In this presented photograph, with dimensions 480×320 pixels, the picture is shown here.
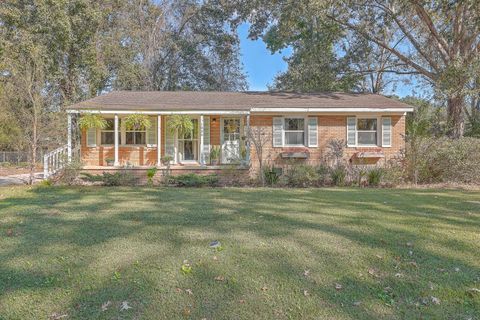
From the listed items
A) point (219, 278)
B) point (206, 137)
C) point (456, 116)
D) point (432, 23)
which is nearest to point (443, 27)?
point (432, 23)

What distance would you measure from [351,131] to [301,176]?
400 centimetres

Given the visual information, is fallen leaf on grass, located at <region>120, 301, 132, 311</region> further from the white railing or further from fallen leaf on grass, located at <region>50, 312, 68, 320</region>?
the white railing

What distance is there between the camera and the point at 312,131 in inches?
552

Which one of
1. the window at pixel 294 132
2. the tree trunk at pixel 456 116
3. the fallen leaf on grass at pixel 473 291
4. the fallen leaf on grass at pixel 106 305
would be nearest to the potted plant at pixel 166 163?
the window at pixel 294 132

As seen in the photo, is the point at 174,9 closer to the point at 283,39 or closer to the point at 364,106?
the point at 283,39

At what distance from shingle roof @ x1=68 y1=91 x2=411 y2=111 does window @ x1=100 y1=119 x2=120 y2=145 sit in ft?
3.32

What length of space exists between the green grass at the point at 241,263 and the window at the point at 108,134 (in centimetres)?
823

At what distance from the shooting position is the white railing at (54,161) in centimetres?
1203

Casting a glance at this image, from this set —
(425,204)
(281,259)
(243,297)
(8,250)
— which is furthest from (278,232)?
(425,204)

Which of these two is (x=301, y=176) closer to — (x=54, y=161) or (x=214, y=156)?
(x=214, y=156)

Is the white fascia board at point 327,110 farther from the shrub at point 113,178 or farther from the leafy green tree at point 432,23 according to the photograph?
the shrub at point 113,178

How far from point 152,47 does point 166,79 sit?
7.99ft

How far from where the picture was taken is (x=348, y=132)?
14.1 meters

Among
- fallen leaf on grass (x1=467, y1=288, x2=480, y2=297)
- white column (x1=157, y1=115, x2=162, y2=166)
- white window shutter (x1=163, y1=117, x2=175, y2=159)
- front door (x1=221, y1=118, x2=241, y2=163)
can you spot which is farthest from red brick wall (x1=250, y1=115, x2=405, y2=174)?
fallen leaf on grass (x1=467, y1=288, x2=480, y2=297)
